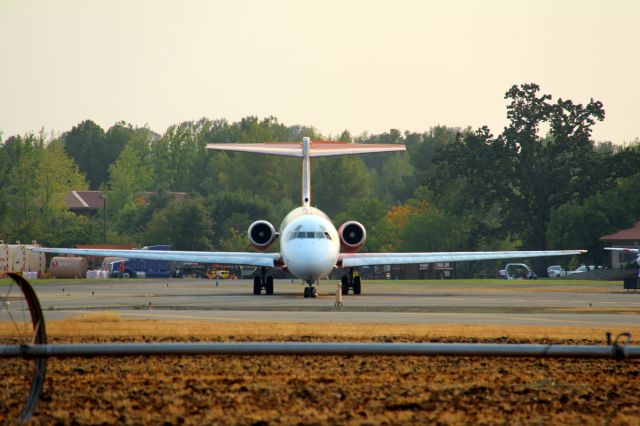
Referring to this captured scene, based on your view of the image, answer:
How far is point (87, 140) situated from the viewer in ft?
570

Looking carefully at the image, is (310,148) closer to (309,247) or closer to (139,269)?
(309,247)

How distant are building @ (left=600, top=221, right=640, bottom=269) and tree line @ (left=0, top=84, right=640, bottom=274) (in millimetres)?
1154

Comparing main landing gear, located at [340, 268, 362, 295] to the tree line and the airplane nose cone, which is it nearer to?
the airplane nose cone

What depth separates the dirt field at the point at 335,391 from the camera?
11.3 m

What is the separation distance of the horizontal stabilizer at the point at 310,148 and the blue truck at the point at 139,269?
1903 inches

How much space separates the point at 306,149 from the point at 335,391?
36178 millimetres

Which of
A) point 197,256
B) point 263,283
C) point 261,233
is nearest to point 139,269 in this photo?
point 197,256

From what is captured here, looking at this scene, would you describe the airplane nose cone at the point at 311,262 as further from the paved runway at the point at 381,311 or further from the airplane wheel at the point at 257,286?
the airplane wheel at the point at 257,286

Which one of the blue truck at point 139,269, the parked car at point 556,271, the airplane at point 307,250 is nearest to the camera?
the airplane at point 307,250

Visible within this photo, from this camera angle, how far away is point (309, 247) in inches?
1597

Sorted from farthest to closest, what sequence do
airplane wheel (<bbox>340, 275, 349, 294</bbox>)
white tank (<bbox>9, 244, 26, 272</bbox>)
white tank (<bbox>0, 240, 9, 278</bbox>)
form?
white tank (<bbox>9, 244, 26, 272</bbox>)
white tank (<bbox>0, 240, 9, 278</bbox>)
airplane wheel (<bbox>340, 275, 349, 294</bbox>)

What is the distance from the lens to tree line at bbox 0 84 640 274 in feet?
309

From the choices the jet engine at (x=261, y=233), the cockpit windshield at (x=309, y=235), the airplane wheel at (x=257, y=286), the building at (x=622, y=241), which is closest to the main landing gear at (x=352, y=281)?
the jet engine at (x=261, y=233)

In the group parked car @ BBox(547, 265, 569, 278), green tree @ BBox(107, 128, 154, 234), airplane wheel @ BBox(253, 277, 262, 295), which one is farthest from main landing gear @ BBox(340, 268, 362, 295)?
green tree @ BBox(107, 128, 154, 234)
